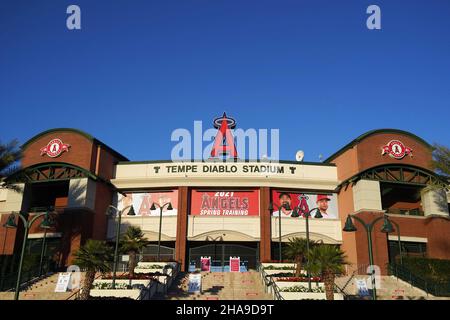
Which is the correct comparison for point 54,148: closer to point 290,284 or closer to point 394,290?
point 290,284

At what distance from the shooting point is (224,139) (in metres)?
52.4

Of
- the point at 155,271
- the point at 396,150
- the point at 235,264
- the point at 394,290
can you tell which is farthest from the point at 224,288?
the point at 396,150

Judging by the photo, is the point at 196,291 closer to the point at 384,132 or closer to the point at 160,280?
the point at 160,280

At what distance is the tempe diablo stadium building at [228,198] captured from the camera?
139 ft

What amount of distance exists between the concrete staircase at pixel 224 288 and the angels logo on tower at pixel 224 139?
1710cm

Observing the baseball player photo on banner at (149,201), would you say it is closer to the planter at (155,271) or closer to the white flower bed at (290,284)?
the planter at (155,271)

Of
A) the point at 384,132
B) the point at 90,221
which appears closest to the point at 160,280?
the point at 90,221

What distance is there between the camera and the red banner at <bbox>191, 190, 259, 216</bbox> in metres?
46.1

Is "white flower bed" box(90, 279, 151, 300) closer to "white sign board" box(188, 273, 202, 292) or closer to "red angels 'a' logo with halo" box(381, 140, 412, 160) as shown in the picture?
"white sign board" box(188, 273, 202, 292)

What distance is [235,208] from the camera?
152 ft

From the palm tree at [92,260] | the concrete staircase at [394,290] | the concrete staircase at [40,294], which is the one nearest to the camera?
the palm tree at [92,260]

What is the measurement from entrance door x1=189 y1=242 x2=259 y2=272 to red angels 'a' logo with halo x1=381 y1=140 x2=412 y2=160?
635 inches

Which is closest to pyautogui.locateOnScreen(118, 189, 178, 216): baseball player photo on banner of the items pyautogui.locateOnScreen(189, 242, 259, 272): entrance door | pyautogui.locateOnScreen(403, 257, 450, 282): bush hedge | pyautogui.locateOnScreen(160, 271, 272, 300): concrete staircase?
pyautogui.locateOnScreen(189, 242, 259, 272): entrance door

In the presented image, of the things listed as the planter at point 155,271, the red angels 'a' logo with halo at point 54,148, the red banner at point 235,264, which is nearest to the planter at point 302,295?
the planter at point 155,271
